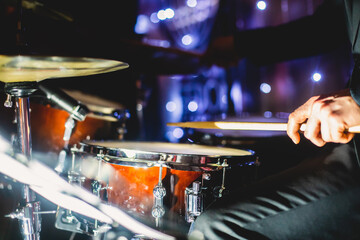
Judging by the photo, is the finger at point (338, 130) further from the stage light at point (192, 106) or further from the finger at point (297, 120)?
the stage light at point (192, 106)

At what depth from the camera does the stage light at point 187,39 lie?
14.0ft

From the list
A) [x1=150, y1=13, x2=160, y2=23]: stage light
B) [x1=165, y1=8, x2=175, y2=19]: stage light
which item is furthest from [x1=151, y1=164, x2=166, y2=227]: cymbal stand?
[x1=150, y1=13, x2=160, y2=23]: stage light

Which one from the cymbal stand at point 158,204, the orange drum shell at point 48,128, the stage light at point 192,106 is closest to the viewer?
the cymbal stand at point 158,204

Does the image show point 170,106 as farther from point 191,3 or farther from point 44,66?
point 44,66

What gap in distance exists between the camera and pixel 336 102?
2.61 feet

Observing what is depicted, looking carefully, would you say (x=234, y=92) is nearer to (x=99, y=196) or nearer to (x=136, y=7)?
(x=136, y=7)

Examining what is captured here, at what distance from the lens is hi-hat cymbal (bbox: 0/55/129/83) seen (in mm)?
853

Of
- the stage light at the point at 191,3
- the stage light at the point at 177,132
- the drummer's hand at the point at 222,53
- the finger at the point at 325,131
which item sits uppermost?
the stage light at the point at 191,3

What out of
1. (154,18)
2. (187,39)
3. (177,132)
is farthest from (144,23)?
(177,132)

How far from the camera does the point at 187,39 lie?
430cm

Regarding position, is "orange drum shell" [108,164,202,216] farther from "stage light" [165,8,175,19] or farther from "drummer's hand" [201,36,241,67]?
"stage light" [165,8,175,19]

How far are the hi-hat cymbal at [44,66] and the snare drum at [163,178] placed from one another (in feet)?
1.13

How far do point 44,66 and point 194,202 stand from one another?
28.2 inches

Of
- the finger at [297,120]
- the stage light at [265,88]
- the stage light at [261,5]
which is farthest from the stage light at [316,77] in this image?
the finger at [297,120]
